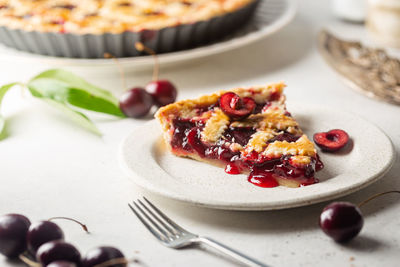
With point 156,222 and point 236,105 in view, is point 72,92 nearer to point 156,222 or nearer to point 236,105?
point 236,105

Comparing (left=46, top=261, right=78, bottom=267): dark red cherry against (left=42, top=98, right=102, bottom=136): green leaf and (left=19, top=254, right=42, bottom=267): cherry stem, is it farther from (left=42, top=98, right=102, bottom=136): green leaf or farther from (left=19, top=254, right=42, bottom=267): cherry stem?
(left=42, top=98, right=102, bottom=136): green leaf

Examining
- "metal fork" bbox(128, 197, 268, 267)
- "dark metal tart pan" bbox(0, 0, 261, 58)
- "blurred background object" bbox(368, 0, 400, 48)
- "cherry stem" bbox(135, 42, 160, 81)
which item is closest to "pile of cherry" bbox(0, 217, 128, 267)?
"metal fork" bbox(128, 197, 268, 267)

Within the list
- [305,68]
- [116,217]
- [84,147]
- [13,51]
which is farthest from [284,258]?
[13,51]

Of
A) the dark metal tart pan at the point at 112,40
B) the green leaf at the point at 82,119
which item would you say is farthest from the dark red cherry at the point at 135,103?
the dark metal tart pan at the point at 112,40

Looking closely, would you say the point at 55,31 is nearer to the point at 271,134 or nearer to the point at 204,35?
the point at 204,35

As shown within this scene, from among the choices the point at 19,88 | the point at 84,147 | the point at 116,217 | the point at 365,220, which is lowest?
the point at 19,88

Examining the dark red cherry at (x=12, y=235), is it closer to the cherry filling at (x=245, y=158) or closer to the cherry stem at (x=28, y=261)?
the cherry stem at (x=28, y=261)
